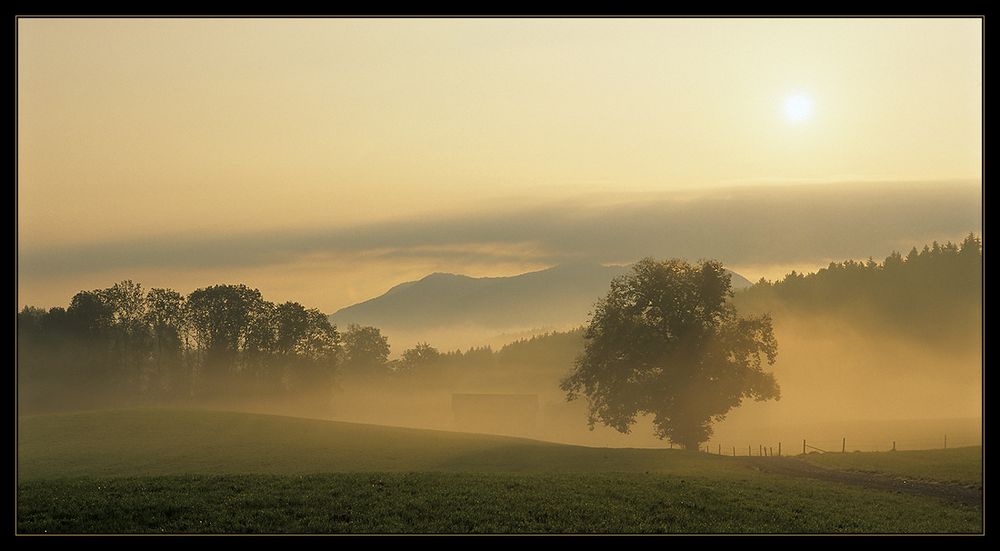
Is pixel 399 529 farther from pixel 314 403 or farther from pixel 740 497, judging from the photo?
pixel 314 403

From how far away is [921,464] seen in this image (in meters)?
64.3

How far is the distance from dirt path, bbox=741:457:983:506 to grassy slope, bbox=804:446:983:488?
3.99 ft

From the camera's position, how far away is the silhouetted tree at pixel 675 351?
8356cm

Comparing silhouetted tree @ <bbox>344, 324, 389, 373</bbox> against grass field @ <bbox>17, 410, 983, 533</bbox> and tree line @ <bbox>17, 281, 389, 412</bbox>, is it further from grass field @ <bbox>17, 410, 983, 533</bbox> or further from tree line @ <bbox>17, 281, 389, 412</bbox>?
grass field @ <bbox>17, 410, 983, 533</bbox>

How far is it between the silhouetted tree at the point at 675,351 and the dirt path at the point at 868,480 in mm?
10640

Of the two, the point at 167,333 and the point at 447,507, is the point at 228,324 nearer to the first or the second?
the point at 167,333

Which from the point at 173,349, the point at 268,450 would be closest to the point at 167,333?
the point at 173,349

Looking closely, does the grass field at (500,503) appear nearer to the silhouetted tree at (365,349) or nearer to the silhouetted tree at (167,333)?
the silhouetted tree at (167,333)

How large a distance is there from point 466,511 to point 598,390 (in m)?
45.6

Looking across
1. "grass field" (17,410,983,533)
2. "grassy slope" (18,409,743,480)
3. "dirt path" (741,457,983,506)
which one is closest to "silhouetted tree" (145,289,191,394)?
"grassy slope" (18,409,743,480)

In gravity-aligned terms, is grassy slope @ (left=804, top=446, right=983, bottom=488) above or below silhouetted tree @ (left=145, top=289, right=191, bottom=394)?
below

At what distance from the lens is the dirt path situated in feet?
171

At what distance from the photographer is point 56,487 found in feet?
154

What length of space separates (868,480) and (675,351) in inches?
1040
